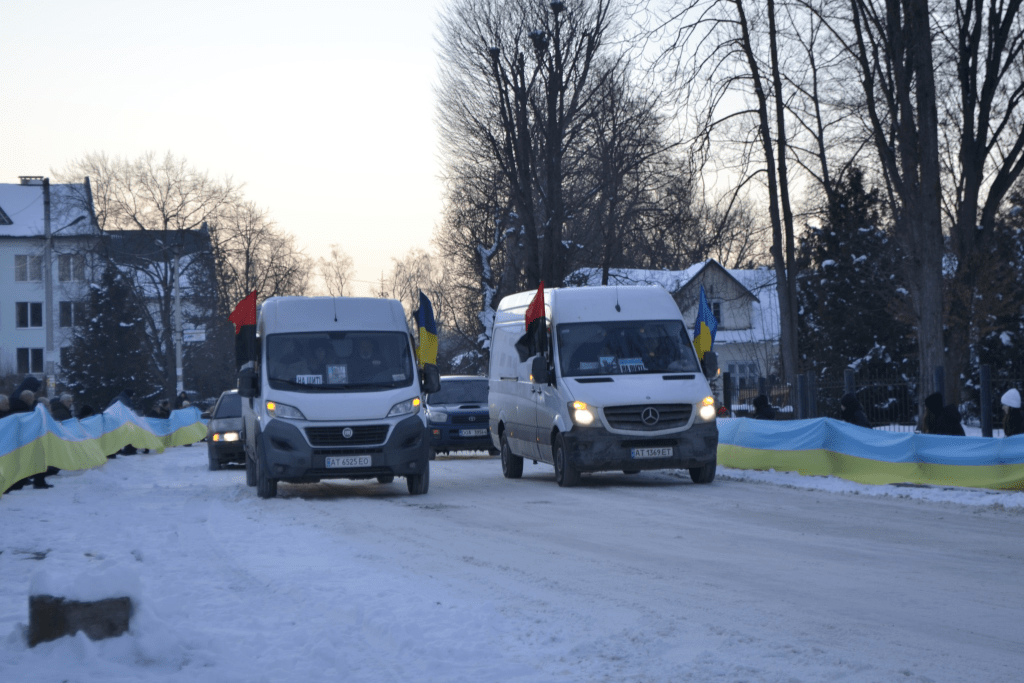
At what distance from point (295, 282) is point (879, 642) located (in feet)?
209

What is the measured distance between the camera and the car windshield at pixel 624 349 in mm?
16625

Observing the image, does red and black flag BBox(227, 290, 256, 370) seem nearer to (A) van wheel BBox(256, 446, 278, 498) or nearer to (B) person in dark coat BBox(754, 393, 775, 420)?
(A) van wheel BBox(256, 446, 278, 498)

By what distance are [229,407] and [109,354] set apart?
4191 centimetres

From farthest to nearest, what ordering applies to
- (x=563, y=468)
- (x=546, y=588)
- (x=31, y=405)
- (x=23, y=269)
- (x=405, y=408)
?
(x=23, y=269), (x=31, y=405), (x=563, y=468), (x=405, y=408), (x=546, y=588)

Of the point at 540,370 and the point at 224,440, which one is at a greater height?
the point at 540,370

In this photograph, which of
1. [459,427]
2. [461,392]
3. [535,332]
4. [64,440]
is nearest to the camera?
[535,332]

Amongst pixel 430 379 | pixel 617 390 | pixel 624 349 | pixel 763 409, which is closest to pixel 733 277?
pixel 763 409

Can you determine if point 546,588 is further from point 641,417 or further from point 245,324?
point 245,324

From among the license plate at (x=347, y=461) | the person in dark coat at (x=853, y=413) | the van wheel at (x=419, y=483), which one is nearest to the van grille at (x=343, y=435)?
the license plate at (x=347, y=461)

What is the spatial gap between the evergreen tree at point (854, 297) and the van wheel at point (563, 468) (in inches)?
1016

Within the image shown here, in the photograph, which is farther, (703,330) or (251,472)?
(703,330)

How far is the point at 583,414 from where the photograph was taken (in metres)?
16.0

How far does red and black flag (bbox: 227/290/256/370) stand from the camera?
2095cm

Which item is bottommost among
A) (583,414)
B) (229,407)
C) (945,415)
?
(945,415)
